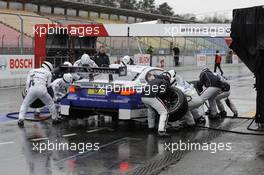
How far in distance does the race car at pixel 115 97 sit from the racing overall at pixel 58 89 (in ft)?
4.16

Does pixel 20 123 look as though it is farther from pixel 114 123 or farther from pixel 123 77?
pixel 123 77

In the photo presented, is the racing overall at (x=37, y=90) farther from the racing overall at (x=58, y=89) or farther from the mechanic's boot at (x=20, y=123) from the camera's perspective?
the racing overall at (x=58, y=89)

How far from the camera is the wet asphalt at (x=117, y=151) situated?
24.6 ft

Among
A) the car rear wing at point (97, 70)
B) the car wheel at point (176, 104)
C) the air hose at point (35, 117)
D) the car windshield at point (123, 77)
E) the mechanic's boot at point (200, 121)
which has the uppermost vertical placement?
the car rear wing at point (97, 70)

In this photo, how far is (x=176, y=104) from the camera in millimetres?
10812

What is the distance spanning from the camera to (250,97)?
61.4 ft

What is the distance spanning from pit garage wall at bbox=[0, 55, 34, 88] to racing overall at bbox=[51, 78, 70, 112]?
36.1ft

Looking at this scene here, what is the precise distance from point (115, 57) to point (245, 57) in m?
21.9

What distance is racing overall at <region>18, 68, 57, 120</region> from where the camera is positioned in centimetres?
1143

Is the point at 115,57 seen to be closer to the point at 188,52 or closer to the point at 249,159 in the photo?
the point at 188,52

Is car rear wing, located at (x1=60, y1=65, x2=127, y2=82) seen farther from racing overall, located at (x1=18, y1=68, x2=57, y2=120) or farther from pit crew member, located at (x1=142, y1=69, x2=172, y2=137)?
pit crew member, located at (x1=142, y1=69, x2=172, y2=137)

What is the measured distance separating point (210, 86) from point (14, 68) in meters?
13.4

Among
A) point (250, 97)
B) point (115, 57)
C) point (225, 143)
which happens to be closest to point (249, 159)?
point (225, 143)
